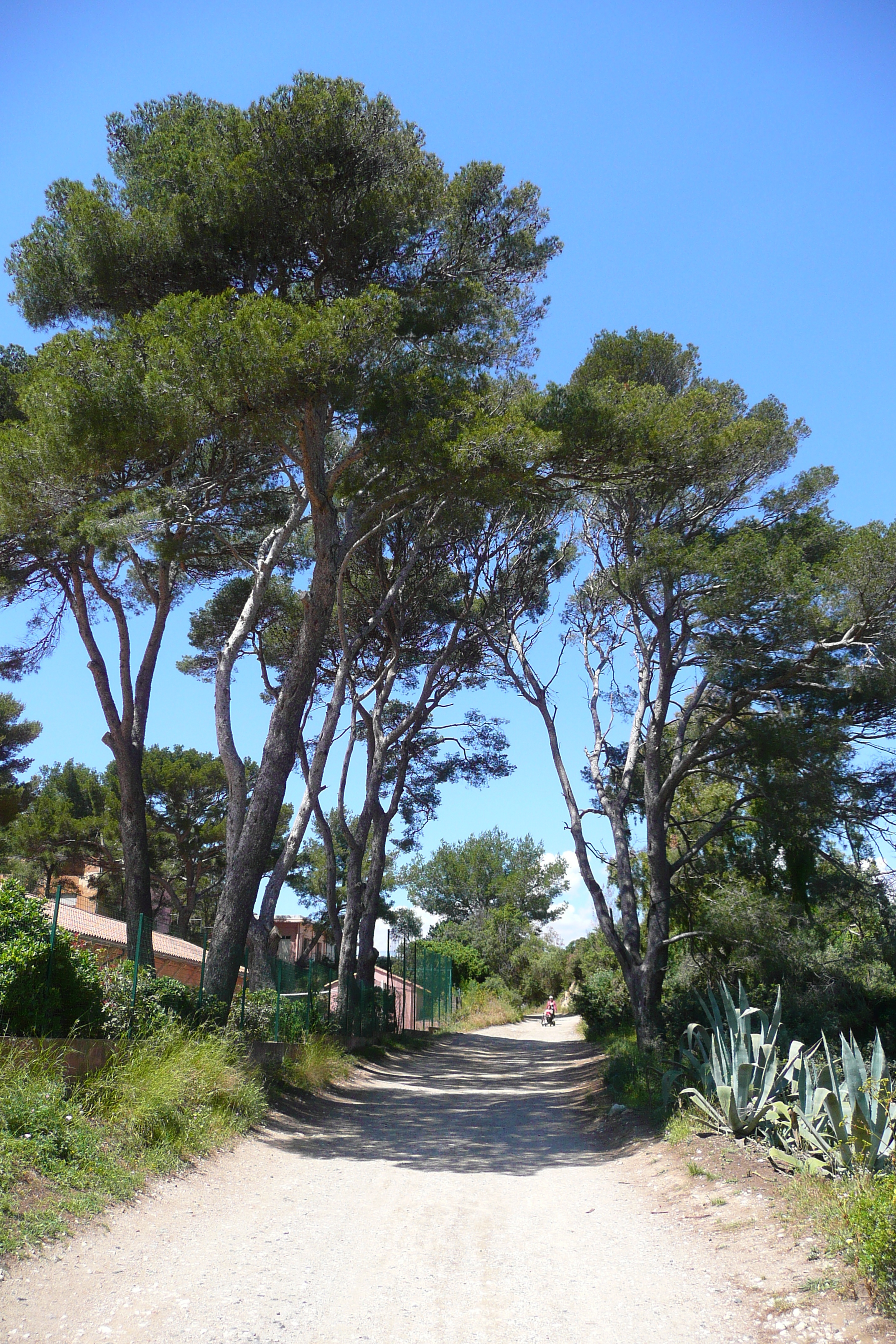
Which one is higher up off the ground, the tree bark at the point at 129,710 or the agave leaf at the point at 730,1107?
the tree bark at the point at 129,710

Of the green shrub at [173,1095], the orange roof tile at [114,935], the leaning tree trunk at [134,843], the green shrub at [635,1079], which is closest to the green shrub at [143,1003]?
the green shrub at [173,1095]

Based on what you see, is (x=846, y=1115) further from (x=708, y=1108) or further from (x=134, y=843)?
(x=134, y=843)

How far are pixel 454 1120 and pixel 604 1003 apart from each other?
14.0 meters

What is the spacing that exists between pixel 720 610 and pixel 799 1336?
1048 centimetres

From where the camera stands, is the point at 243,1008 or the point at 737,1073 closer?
the point at 737,1073

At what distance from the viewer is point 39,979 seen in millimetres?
6508

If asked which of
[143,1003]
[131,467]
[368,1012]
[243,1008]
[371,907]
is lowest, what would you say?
[368,1012]

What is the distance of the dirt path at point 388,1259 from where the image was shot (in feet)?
13.0

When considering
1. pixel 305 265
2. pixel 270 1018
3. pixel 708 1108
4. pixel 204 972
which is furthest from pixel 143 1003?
pixel 305 265

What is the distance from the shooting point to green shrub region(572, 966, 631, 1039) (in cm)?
2183

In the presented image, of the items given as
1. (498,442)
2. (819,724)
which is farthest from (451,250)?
(819,724)

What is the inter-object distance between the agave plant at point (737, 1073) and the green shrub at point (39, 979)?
203 inches

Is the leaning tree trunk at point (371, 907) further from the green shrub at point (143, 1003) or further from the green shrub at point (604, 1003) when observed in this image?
the green shrub at point (143, 1003)

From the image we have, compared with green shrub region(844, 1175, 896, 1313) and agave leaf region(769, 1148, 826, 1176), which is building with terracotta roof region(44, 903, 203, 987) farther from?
green shrub region(844, 1175, 896, 1313)
